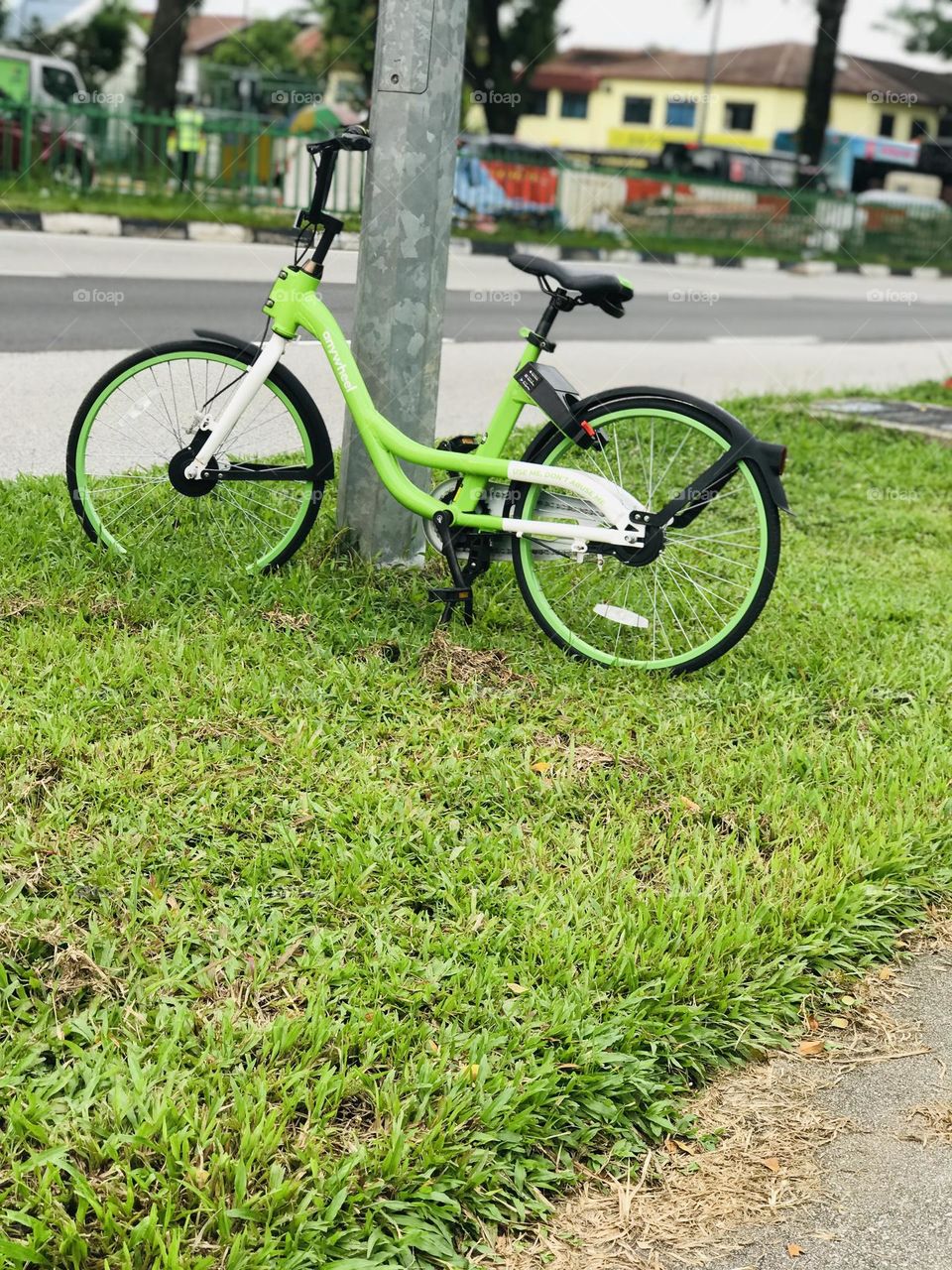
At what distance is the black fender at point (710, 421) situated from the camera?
4.01 metres

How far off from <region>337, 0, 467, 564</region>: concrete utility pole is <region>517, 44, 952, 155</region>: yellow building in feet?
218

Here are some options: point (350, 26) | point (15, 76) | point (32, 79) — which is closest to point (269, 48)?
point (350, 26)

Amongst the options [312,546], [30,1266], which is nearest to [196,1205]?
[30,1266]

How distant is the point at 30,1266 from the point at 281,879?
3.43 ft

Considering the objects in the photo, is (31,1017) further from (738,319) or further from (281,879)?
(738,319)

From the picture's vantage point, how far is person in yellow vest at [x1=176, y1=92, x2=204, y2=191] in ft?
64.1

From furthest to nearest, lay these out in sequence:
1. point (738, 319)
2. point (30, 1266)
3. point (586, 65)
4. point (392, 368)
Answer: point (586, 65) < point (738, 319) < point (392, 368) < point (30, 1266)

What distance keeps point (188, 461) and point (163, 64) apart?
20811 mm

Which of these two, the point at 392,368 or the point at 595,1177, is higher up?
the point at 392,368

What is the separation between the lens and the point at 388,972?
2658 millimetres

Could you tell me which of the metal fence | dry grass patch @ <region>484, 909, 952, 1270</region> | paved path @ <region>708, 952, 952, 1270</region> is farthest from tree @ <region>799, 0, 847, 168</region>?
paved path @ <region>708, 952, 952, 1270</region>

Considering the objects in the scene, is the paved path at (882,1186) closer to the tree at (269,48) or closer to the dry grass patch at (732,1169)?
the dry grass patch at (732,1169)

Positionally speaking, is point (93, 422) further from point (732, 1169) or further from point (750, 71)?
point (750, 71)

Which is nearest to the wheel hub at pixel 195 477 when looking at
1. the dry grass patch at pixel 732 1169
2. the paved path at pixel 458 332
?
the paved path at pixel 458 332
